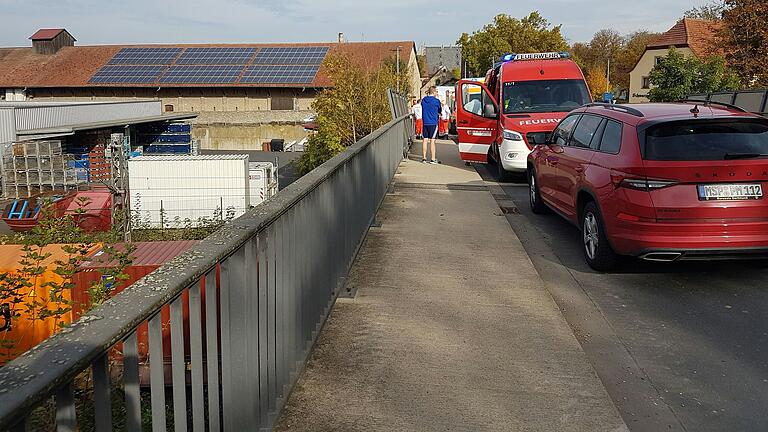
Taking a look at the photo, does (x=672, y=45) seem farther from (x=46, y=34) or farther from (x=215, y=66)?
(x=46, y=34)

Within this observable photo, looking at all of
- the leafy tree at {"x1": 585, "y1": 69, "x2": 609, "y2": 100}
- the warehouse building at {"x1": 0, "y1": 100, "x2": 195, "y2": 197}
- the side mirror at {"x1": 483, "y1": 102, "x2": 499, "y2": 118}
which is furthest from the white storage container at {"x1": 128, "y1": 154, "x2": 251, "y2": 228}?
the leafy tree at {"x1": 585, "y1": 69, "x2": 609, "y2": 100}

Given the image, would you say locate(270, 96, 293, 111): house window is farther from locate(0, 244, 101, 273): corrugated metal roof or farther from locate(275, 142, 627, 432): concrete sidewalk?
locate(275, 142, 627, 432): concrete sidewalk

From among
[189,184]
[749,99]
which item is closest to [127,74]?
[189,184]

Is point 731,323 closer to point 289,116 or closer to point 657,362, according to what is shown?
point 657,362

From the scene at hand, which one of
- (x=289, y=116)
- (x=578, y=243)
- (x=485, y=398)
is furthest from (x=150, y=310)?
(x=289, y=116)

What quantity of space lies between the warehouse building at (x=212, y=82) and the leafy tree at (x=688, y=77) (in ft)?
107

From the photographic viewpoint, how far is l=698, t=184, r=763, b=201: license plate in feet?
22.2

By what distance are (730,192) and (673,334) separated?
1.67 m

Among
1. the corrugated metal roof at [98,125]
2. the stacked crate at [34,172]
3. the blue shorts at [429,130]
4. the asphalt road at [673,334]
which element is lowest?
the stacked crate at [34,172]

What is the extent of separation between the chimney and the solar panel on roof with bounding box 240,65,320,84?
2354cm

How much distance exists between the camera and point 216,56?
72875 mm

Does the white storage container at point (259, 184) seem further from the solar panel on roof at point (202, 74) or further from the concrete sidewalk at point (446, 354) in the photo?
the solar panel on roof at point (202, 74)

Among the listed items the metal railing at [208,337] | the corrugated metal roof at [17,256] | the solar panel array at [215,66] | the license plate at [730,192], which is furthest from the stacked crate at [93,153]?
the metal railing at [208,337]

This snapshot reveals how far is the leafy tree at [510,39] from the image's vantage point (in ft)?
215
